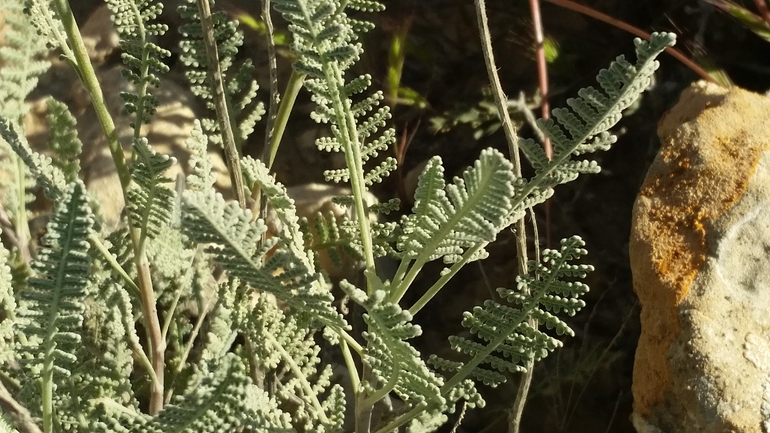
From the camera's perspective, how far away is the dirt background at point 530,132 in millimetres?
1251

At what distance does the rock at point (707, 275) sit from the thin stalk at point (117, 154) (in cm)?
53

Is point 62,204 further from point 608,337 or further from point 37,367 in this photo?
point 608,337

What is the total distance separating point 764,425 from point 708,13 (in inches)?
29.1

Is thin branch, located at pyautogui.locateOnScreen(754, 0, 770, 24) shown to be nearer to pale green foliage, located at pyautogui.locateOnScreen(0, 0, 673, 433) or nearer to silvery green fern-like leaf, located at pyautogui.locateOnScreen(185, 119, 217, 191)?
pale green foliage, located at pyautogui.locateOnScreen(0, 0, 673, 433)

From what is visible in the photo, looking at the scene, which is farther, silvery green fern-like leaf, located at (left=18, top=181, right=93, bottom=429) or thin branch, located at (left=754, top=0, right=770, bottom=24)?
thin branch, located at (left=754, top=0, right=770, bottom=24)

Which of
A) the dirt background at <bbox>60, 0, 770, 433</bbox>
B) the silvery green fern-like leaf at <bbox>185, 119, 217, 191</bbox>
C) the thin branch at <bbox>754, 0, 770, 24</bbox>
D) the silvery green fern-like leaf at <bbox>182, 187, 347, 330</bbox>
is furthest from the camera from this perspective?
the dirt background at <bbox>60, 0, 770, 433</bbox>

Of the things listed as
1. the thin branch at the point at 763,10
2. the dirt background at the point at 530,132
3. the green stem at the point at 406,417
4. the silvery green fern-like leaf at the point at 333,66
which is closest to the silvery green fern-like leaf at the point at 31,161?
the silvery green fern-like leaf at the point at 333,66

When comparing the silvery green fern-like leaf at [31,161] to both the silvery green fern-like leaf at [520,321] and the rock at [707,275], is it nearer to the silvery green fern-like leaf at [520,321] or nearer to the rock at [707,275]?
the silvery green fern-like leaf at [520,321]

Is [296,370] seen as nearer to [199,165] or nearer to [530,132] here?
[199,165]

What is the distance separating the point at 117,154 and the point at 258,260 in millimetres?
272

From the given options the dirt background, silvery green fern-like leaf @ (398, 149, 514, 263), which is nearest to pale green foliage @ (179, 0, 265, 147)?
silvery green fern-like leaf @ (398, 149, 514, 263)

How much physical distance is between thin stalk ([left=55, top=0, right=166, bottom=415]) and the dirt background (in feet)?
1.74

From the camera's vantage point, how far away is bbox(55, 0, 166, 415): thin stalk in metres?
0.63

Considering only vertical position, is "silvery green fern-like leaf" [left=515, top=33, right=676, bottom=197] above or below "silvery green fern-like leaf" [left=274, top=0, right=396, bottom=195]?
below
